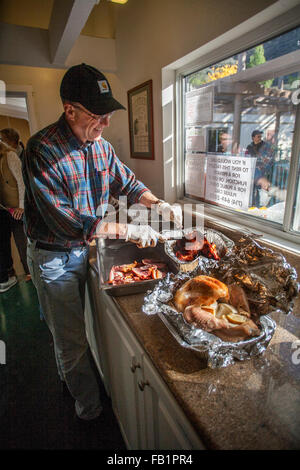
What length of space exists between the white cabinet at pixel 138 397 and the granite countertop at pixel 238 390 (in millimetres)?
33

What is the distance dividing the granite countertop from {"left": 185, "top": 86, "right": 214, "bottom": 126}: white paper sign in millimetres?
1179

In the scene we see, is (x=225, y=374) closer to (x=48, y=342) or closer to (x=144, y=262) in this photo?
(x=144, y=262)

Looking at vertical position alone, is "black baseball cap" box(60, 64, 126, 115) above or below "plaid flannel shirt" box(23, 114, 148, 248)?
above

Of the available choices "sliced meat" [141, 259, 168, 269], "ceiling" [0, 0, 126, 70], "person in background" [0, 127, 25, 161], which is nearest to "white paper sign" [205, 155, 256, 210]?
"sliced meat" [141, 259, 168, 269]

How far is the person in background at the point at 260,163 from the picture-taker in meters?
1.19

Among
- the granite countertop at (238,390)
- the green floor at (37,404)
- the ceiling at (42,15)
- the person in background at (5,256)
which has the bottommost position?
the green floor at (37,404)

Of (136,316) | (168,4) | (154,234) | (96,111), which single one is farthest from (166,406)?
(168,4)

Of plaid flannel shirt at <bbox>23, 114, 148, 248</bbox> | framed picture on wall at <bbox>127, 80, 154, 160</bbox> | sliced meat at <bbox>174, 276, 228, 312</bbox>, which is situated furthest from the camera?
framed picture on wall at <bbox>127, 80, 154, 160</bbox>

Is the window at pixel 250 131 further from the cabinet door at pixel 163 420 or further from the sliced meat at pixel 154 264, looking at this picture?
the cabinet door at pixel 163 420

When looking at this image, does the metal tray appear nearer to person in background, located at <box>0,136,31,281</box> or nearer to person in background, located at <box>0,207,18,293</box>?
person in background, located at <box>0,136,31,281</box>

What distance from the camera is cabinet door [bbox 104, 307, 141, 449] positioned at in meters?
0.92

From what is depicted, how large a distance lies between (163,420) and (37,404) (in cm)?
110

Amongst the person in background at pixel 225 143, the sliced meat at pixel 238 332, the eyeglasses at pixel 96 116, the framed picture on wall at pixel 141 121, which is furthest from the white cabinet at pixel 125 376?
the framed picture on wall at pixel 141 121

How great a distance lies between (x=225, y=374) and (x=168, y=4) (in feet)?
5.98
